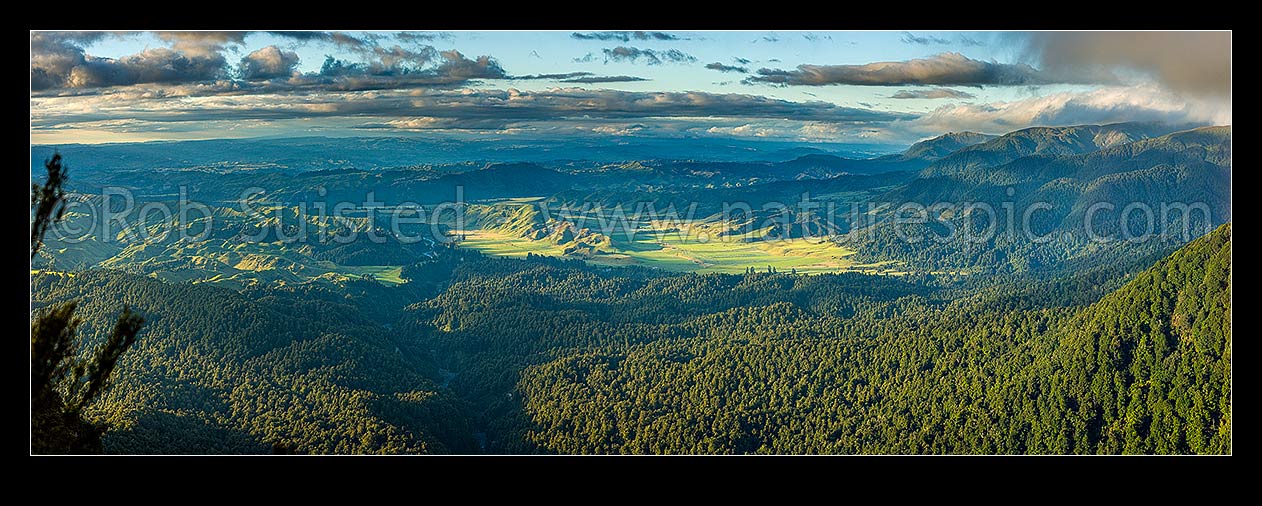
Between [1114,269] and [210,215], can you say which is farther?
[210,215]

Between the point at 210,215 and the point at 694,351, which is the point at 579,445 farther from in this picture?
the point at 210,215

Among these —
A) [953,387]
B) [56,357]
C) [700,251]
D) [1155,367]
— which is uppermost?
[700,251]

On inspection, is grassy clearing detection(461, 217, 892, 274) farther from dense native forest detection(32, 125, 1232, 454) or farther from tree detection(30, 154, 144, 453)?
tree detection(30, 154, 144, 453)

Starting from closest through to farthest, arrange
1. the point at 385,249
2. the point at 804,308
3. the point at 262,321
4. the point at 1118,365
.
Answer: the point at 1118,365 → the point at 262,321 → the point at 804,308 → the point at 385,249

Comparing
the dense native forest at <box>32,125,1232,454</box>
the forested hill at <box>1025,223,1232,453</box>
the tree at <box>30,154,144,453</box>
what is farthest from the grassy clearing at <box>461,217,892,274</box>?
the tree at <box>30,154,144,453</box>

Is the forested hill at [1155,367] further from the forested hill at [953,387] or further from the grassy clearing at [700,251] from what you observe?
the grassy clearing at [700,251]

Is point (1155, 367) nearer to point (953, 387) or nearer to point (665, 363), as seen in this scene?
point (953, 387)

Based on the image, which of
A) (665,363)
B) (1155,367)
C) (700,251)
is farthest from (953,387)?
(700,251)
